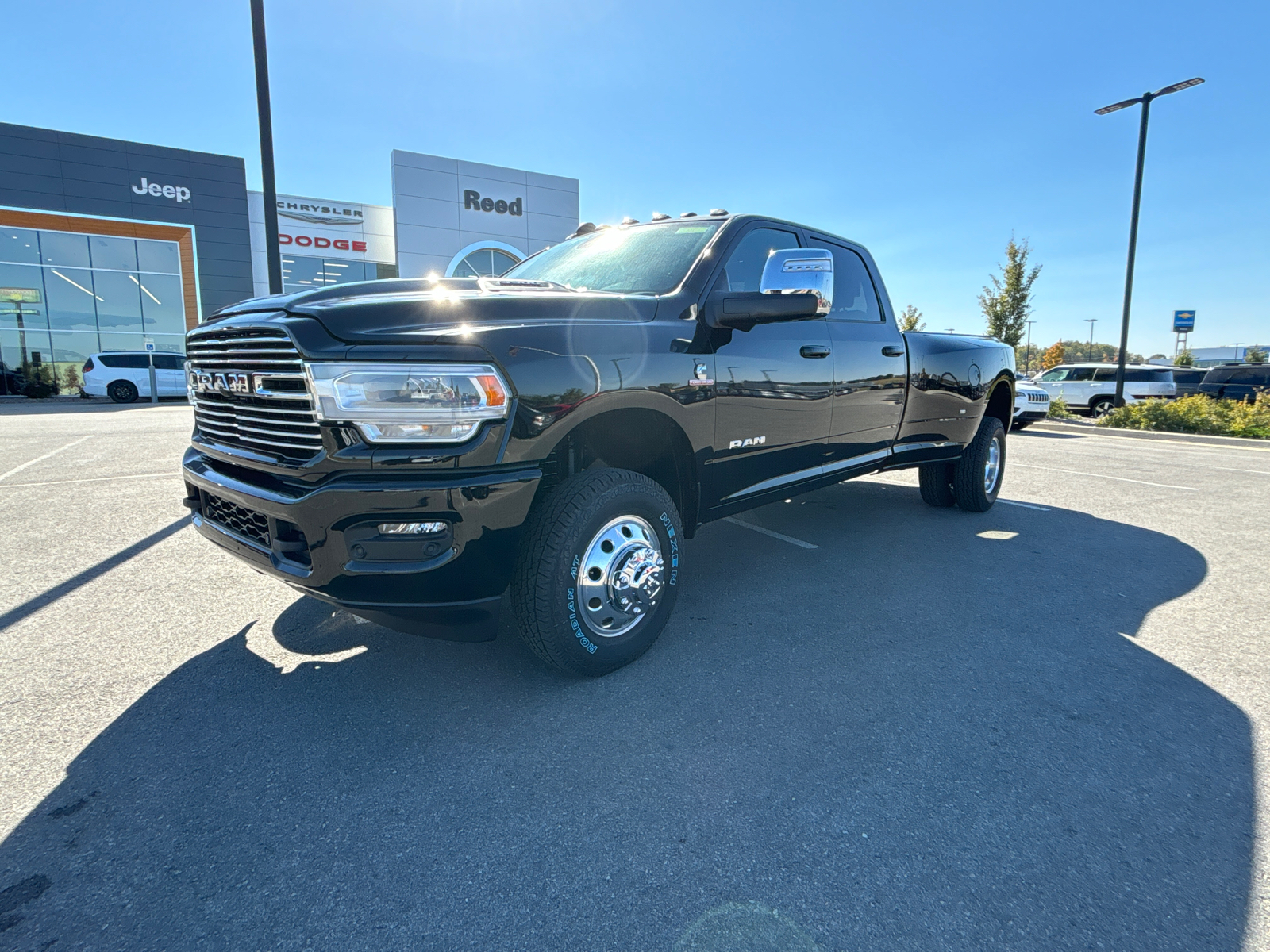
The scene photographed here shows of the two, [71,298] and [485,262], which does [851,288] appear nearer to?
[485,262]

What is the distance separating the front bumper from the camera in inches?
83.7

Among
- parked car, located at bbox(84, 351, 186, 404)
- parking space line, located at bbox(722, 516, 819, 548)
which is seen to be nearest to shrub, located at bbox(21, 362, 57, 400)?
parked car, located at bbox(84, 351, 186, 404)

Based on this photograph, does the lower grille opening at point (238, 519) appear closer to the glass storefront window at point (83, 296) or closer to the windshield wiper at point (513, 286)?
the windshield wiper at point (513, 286)

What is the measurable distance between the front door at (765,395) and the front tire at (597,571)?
0.50 meters

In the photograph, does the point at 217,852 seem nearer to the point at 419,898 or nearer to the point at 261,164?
the point at 419,898

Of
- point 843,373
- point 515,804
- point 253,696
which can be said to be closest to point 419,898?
point 515,804

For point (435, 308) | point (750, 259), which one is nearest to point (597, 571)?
point (435, 308)

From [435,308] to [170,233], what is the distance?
3132cm

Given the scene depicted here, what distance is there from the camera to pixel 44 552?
4.27 metres

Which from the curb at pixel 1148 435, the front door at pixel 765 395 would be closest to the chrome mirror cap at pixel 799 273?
the front door at pixel 765 395

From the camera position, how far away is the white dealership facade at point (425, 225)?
25703 mm

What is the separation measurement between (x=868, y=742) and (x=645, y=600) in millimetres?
970

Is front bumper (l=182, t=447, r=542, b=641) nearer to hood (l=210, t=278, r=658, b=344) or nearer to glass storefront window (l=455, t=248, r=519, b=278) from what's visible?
hood (l=210, t=278, r=658, b=344)

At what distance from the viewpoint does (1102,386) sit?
2094 cm
